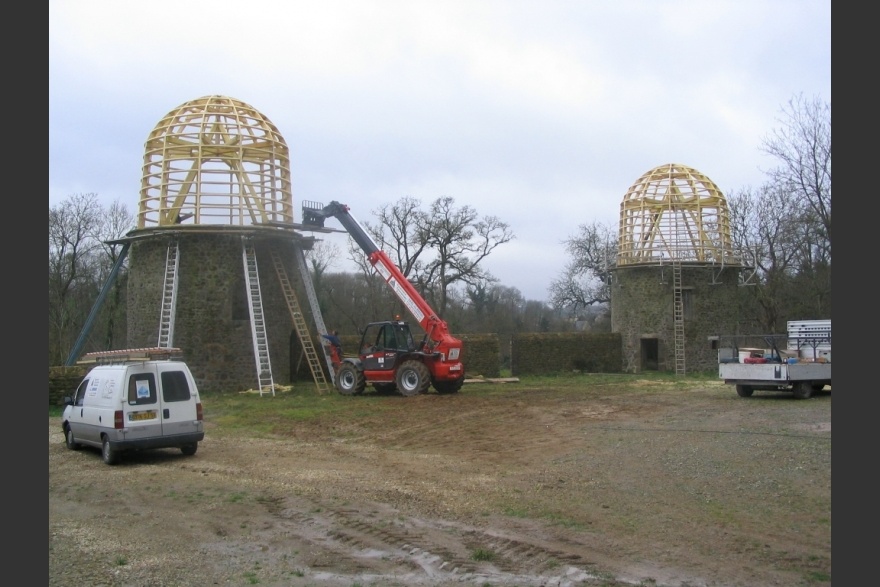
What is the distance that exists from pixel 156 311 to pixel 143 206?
3.61 metres

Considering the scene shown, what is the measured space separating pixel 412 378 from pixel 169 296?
8.62m

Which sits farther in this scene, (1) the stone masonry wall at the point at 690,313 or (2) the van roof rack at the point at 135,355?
Answer: (1) the stone masonry wall at the point at 690,313

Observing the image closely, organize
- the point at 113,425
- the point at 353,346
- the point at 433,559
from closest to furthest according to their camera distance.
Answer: the point at 433,559 → the point at 113,425 → the point at 353,346

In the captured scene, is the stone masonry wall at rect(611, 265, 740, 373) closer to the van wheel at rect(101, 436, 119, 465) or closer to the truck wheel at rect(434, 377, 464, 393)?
the truck wheel at rect(434, 377, 464, 393)

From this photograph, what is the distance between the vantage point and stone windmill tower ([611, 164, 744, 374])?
3350 centimetres

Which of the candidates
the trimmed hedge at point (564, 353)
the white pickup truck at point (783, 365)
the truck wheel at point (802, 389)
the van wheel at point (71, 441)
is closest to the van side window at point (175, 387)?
the van wheel at point (71, 441)

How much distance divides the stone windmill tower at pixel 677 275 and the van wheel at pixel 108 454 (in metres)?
25.7

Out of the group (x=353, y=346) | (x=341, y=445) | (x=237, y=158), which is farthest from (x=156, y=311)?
(x=341, y=445)

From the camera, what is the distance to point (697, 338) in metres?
33.5

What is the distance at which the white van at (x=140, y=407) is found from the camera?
12.2m

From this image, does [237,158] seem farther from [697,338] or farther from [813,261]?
[813,261]

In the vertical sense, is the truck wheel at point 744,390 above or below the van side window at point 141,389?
below

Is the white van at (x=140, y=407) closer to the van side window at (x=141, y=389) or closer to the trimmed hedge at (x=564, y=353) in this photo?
the van side window at (x=141, y=389)

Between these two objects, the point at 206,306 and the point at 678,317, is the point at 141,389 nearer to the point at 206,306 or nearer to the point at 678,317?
the point at 206,306
